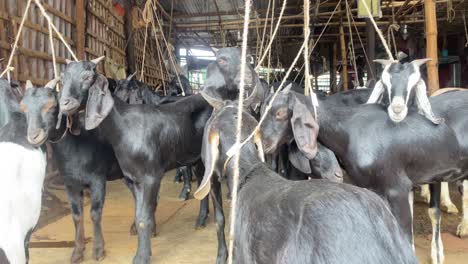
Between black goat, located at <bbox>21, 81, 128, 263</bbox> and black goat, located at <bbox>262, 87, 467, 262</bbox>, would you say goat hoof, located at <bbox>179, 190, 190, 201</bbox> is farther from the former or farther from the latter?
black goat, located at <bbox>262, 87, 467, 262</bbox>

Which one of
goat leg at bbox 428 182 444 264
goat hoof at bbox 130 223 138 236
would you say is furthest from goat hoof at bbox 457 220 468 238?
goat hoof at bbox 130 223 138 236

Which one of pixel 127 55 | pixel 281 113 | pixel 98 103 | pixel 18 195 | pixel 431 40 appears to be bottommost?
pixel 18 195

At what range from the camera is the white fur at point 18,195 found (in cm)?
270

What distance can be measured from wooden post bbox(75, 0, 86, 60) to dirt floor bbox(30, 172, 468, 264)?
233 centimetres

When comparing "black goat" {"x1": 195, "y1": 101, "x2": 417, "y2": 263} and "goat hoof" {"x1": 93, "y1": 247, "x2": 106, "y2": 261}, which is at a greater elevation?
"black goat" {"x1": 195, "y1": 101, "x2": 417, "y2": 263}

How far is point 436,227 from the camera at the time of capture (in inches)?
154

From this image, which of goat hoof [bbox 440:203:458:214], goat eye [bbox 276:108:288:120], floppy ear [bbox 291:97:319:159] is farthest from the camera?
goat hoof [bbox 440:203:458:214]

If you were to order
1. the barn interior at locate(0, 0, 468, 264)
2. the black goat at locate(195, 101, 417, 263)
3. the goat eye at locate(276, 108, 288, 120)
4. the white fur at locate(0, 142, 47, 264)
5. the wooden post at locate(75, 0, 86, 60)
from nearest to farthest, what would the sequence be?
the black goat at locate(195, 101, 417, 263)
the white fur at locate(0, 142, 47, 264)
the goat eye at locate(276, 108, 288, 120)
the barn interior at locate(0, 0, 468, 264)
the wooden post at locate(75, 0, 86, 60)

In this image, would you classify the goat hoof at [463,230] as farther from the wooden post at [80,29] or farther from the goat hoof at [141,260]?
the wooden post at [80,29]

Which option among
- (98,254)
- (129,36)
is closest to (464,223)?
(98,254)

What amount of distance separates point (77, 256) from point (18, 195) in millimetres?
1369

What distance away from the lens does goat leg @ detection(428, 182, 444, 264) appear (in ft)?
12.4

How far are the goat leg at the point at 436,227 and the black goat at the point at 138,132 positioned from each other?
2277 millimetres

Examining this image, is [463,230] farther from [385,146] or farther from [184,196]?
[184,196]
